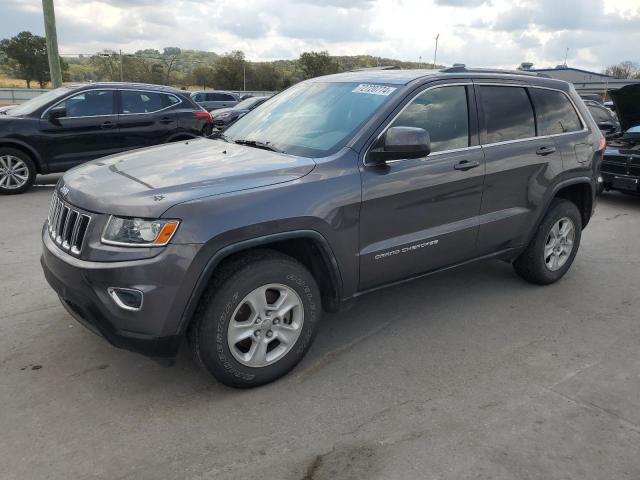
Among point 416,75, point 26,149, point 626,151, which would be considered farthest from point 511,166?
point 26,149

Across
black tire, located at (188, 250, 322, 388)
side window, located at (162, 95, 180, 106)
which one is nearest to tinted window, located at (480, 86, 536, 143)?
black tire, located at (188, 250, 322, 388)

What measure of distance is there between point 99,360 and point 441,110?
2.91 meters

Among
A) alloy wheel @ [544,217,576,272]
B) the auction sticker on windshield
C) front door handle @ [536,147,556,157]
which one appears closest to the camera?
the auction sticker on windshield

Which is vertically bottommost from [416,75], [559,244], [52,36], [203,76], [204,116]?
[559,244]

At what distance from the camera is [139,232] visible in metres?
2.78

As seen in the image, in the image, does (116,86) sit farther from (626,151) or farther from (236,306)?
(626,151)

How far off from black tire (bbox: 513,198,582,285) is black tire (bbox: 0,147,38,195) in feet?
24.0

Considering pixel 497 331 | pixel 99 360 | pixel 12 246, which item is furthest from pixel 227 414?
pixel 12 246

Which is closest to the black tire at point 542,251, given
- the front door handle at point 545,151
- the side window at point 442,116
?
the front door handle at point 545,151

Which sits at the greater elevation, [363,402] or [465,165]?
[465,165]

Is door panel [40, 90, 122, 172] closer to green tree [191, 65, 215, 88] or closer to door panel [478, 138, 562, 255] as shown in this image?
door panel [478, 138, 562, 255]

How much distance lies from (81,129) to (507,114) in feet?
22.6

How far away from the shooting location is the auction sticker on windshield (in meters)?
3.77

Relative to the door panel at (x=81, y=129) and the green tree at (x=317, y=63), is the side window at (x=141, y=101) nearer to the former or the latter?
the door panel at (x=81, y=129)
